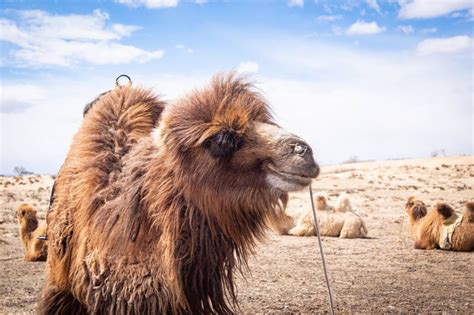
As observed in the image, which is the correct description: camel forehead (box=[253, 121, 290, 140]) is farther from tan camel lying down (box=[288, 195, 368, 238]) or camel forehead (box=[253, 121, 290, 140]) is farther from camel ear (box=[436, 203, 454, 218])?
tan camel lying down (box=[288, 195, 368, 238])

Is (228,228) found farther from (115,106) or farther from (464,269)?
(464,269)

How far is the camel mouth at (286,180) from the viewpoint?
3.10 meters

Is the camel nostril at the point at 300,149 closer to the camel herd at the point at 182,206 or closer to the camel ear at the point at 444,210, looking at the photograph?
the camel herd at the point at 182,206

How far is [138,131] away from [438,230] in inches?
339

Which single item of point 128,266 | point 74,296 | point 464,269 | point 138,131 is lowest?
point 464,269

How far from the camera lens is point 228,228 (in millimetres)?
3273

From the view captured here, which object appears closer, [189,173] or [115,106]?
[189,173]

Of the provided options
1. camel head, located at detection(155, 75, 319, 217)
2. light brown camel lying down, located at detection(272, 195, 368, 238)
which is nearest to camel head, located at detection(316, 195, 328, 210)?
light brown camel lying down, located at detection(272, 195, 368, 238)

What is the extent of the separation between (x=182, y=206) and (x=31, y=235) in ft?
26.3

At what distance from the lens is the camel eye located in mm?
3086

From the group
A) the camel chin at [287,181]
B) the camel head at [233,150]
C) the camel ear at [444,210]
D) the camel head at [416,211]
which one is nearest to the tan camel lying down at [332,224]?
the camel head at [416,211]

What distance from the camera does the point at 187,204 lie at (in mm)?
3344

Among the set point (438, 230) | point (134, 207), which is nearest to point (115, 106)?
point (134, 207)

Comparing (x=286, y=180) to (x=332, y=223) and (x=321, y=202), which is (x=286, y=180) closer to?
(x=332, y=223)
